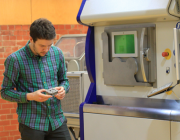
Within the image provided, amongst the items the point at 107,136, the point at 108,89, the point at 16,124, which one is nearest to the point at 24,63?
the point at 108,89

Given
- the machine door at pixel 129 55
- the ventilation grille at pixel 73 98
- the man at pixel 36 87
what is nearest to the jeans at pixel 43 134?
the man at pixel 36 87

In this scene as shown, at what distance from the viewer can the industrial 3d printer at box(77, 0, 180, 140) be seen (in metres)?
1.65

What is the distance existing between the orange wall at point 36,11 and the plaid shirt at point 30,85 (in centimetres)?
236

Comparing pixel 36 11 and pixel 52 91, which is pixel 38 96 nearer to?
pixel 52 91

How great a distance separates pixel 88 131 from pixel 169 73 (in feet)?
2.47

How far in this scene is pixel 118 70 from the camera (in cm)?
192

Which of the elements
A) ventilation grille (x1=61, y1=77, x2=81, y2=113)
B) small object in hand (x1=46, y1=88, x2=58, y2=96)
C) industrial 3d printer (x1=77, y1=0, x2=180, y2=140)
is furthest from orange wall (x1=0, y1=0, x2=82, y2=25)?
small object in hand (x1=46, y1=88, x2=58, y2=96)

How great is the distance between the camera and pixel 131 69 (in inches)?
73.7

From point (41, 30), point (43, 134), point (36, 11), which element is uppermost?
point (36, 11)

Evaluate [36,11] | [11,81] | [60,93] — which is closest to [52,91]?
[60,93]

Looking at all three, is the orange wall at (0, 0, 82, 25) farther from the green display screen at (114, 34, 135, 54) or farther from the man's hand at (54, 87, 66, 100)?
the man's hand at (54, 87, 66, 100)

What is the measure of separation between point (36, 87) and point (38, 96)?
142mm

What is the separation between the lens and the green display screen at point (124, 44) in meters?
1.88

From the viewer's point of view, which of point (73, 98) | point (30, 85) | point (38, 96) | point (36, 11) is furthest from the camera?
point (36, 11)
